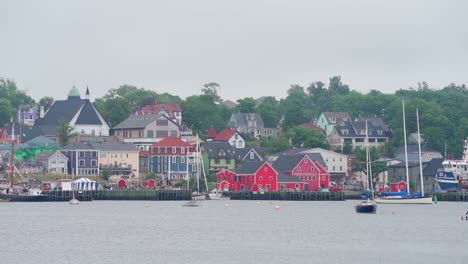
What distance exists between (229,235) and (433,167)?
8564 centimetres

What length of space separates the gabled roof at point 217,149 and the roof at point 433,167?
32365mm

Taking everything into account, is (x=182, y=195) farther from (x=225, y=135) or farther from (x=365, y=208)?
→ (x=225, y=135)

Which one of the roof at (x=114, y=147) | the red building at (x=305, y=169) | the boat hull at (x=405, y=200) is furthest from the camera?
the roof at (x=114, y=147)

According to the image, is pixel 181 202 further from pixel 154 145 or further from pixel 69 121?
pixel 69 121

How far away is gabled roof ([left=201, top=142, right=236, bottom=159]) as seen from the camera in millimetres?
164375

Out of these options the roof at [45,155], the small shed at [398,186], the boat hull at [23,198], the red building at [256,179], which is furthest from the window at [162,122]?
the boat hull at [23,198]

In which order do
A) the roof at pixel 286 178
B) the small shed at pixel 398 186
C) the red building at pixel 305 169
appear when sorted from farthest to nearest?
the small shed at pixel 398 186
the red building at pixel 305 169
the roof at pixel 286 178

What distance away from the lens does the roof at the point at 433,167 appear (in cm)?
16038

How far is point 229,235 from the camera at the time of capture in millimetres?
82750

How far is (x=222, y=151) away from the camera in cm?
16538

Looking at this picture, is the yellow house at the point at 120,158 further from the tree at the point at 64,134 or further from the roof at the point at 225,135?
the roof at the point at 225,135

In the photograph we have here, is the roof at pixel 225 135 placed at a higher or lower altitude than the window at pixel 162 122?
lower

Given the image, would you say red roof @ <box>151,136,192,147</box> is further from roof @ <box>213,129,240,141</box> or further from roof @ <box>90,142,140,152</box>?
roof @ <box>213,129,240,141</box>

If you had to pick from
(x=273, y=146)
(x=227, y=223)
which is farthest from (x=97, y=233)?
(x=273, y=146)
